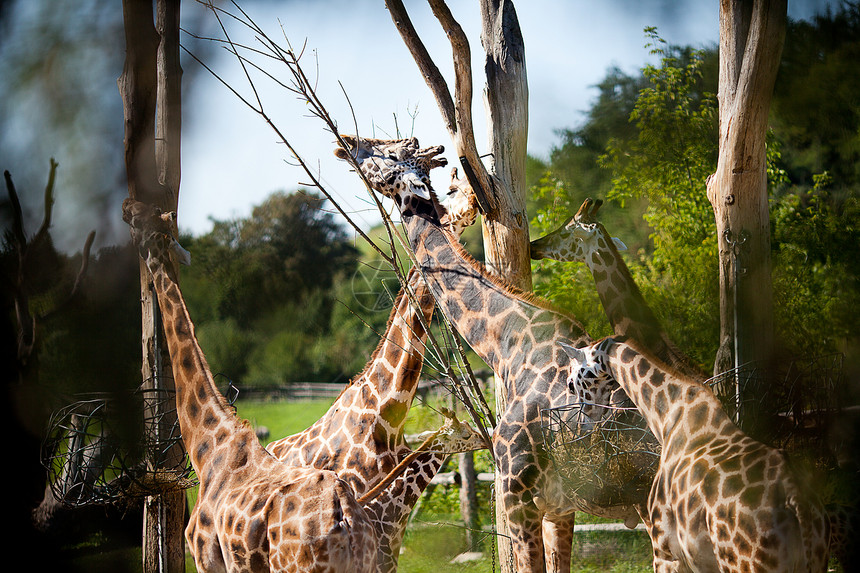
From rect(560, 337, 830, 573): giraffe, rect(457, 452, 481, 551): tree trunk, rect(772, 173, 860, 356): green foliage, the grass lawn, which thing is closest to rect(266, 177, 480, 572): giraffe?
the grass lawn

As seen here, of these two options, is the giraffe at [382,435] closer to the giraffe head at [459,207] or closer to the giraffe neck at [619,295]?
the giraffe head at [459,207]

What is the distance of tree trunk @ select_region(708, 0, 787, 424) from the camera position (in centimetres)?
296

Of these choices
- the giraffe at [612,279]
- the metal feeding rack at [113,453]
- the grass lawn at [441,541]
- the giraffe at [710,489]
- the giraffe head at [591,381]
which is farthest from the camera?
the grass lawn at [441,541]

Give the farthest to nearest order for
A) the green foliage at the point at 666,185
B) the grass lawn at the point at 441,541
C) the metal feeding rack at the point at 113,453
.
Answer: the green foliage at the point at 666,185, the grass lawn at the point at 441,541, the metal feeding rack at the point at 113,453

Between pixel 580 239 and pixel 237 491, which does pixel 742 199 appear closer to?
pixel 580 239

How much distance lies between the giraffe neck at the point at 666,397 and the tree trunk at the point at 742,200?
0.84 metres

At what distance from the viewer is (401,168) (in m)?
3.35

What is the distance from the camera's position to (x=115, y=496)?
296 centimetres

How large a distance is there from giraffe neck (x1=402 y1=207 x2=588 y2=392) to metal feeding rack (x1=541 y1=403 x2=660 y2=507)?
13.6 inches

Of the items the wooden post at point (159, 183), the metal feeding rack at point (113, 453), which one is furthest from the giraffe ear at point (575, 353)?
the wooden post at point (159, 183)

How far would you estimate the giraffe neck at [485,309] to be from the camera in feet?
9.32

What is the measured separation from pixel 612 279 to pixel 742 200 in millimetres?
788

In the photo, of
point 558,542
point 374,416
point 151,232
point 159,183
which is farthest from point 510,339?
point 159,183

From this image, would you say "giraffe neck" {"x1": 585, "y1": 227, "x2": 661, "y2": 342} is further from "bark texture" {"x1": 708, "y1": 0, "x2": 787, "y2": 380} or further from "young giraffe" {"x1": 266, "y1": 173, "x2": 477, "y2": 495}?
"young giraffe" {"x1": 266, "y1": 173, "x2": 477, "y2": 495}
